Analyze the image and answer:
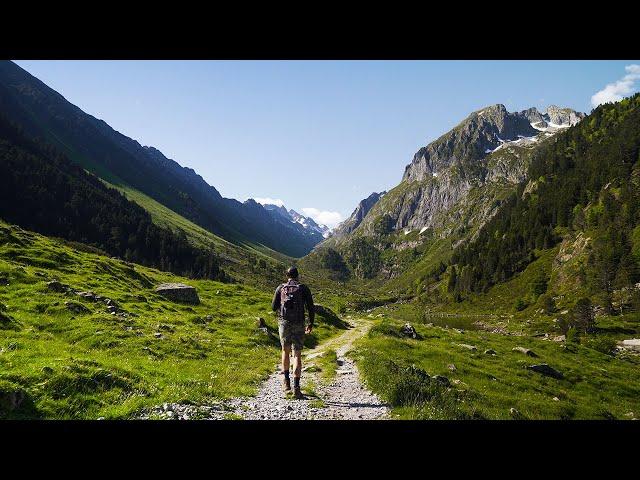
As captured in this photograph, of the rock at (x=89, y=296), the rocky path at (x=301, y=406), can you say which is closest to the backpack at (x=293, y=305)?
the rocky path at (x=301, y=406)

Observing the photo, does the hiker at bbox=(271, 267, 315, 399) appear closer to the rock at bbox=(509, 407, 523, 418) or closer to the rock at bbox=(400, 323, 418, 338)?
the rock at bbox=(509, 407, 523, 418)

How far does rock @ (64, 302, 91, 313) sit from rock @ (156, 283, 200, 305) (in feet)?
52.7

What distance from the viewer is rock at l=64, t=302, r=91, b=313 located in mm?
27547

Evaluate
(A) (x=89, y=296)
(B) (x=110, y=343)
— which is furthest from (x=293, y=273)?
(A) (x=89, y=296)

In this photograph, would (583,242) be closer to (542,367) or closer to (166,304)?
(542,367)

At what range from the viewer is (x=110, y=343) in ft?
72.9

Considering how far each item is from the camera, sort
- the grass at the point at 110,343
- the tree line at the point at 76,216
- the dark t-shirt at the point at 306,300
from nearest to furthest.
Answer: the grass at the point at 110,343
the dark t-shirt at the point at 306,300
the tree line at the point at 76,216

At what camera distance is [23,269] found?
3444cm

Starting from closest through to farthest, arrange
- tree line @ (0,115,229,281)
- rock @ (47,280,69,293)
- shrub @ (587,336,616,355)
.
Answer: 1. rock @ (47,280,69,293)
2. shrub @ (587,336,616,355)
3. tree line @ (0,115,229,281)

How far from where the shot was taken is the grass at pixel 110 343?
12406 millimetres

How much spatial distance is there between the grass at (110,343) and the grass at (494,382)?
20.6 ft

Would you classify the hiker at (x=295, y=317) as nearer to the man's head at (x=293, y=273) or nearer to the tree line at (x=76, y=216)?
the man's head at (x=293, y=273)

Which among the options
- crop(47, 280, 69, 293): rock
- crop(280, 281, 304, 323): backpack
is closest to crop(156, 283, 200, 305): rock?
crop(47, 280, 69, 293): rock
